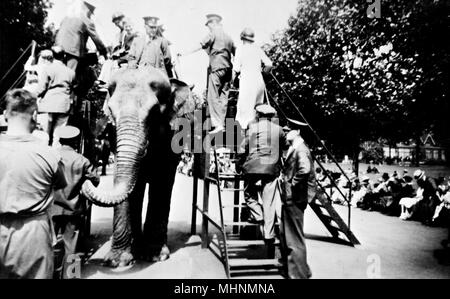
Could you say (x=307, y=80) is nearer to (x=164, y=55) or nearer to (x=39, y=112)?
(x=164, y=55)

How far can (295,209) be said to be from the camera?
17.9 feet

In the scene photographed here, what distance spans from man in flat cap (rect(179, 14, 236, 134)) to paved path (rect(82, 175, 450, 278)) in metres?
2.86

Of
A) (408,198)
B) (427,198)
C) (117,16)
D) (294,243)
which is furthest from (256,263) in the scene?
(408,198)

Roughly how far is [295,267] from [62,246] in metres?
3.51

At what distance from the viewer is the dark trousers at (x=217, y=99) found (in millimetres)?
7341

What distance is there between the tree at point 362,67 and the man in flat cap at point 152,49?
4.91 metres

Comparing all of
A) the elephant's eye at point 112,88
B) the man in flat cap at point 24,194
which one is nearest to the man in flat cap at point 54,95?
the elephant's eye at point 112,88

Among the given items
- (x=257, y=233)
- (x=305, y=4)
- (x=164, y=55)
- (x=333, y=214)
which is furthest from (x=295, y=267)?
(x=305, y=4)

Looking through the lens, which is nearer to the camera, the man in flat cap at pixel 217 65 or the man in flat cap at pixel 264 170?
the man in flat cap at pixel 264 170

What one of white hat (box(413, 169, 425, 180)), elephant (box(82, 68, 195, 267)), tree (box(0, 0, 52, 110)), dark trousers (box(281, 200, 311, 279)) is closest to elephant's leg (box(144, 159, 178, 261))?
elephant (box(82, 68, 195, 267))

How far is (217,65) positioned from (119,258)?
14.4ft

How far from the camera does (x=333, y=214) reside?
24.9 ft

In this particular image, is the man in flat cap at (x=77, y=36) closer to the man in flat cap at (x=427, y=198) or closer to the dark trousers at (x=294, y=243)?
the dark trousers at (x=294, y=243)
